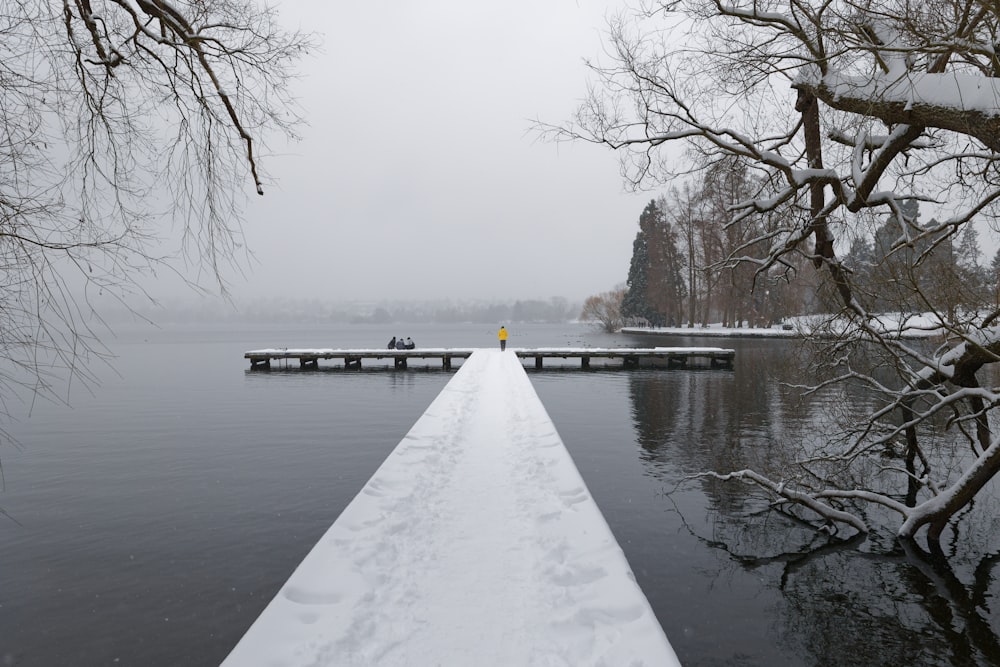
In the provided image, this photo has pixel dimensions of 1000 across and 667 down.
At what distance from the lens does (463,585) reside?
4207 mm

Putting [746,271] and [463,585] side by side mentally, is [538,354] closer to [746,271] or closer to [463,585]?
[746,271]

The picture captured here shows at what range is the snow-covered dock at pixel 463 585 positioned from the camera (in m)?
3.38

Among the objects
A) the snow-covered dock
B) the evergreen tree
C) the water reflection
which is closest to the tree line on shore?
the evergreen tree

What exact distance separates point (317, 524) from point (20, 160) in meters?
6.01

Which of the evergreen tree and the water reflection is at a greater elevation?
the evergreen tree

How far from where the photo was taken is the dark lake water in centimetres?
513

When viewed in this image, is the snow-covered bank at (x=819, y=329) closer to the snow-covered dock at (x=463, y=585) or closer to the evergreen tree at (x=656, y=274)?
the evergreen tree at (x=656, y=274)

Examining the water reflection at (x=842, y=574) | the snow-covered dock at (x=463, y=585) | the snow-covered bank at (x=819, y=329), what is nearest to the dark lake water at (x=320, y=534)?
the water reflection at (x=842, y=574)

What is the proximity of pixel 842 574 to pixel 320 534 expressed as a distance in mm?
6481

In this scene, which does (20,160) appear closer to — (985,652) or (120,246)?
(120,246)

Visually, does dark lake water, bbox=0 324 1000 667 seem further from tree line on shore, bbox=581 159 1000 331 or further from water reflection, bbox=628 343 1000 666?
tree line on shore, bbox=581 159 1000 331

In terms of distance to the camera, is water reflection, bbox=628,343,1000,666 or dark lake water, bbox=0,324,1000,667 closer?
water reflection, bbox=628,343,1000,666

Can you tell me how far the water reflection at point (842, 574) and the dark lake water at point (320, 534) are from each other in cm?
3

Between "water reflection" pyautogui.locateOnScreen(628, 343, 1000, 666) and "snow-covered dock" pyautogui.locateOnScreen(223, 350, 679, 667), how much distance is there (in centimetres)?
199
